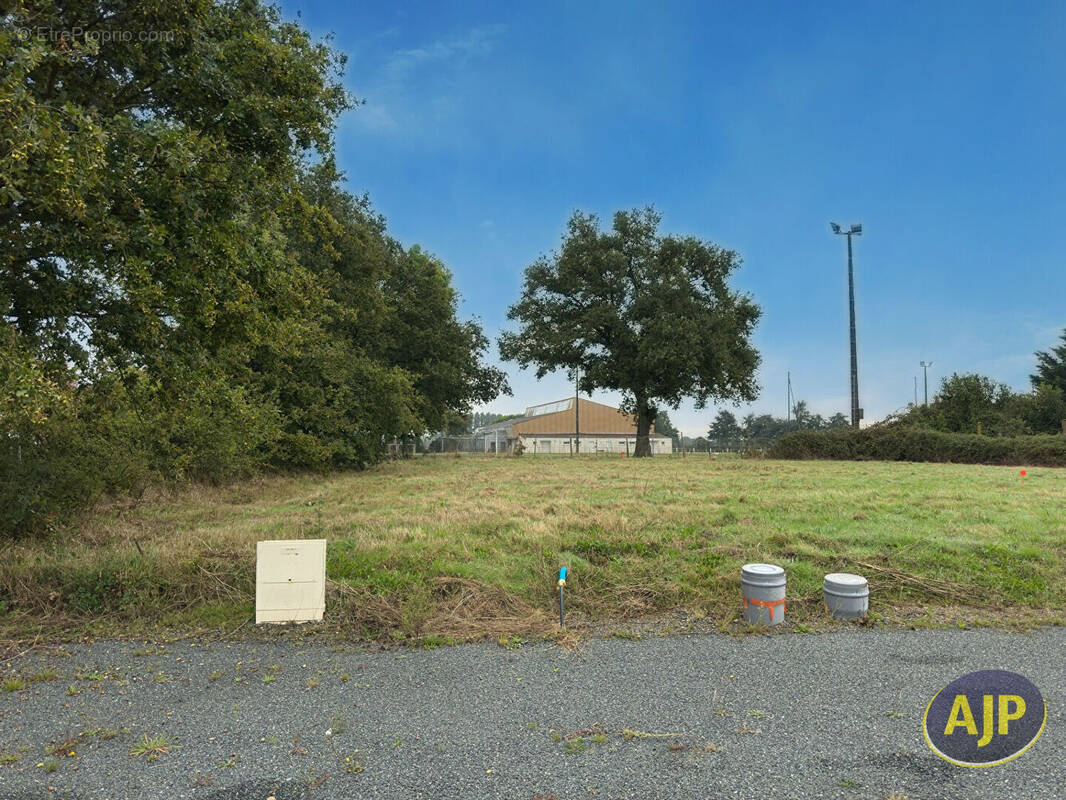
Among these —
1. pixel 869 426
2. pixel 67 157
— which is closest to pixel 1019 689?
pixel 67 157

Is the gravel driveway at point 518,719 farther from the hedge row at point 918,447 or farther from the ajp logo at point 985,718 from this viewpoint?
the hedge row at point 918,447

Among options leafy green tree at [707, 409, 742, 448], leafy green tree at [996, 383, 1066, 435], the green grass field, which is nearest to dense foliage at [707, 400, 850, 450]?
leafy green tree at [707, 409, 742, 448]

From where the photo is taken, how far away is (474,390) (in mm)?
38844

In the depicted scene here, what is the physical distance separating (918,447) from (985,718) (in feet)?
108

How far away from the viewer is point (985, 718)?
13.0 ft

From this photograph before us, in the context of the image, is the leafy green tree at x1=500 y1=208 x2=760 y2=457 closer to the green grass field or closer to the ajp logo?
the green grass field

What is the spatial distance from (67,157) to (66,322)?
3368mm

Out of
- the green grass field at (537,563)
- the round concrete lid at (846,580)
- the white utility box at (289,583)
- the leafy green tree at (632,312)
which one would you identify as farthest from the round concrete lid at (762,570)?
the leafy green tree at (632,312)

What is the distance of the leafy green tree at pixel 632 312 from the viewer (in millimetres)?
34625

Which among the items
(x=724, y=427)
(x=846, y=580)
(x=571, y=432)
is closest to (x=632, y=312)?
(x=846, y=580)

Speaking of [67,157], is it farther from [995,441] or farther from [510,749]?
[995,441]

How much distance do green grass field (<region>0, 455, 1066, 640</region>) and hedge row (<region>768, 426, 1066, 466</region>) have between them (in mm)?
22009

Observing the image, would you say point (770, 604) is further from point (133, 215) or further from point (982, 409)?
point (982, 409)

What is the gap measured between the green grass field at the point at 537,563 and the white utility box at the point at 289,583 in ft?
0.82
